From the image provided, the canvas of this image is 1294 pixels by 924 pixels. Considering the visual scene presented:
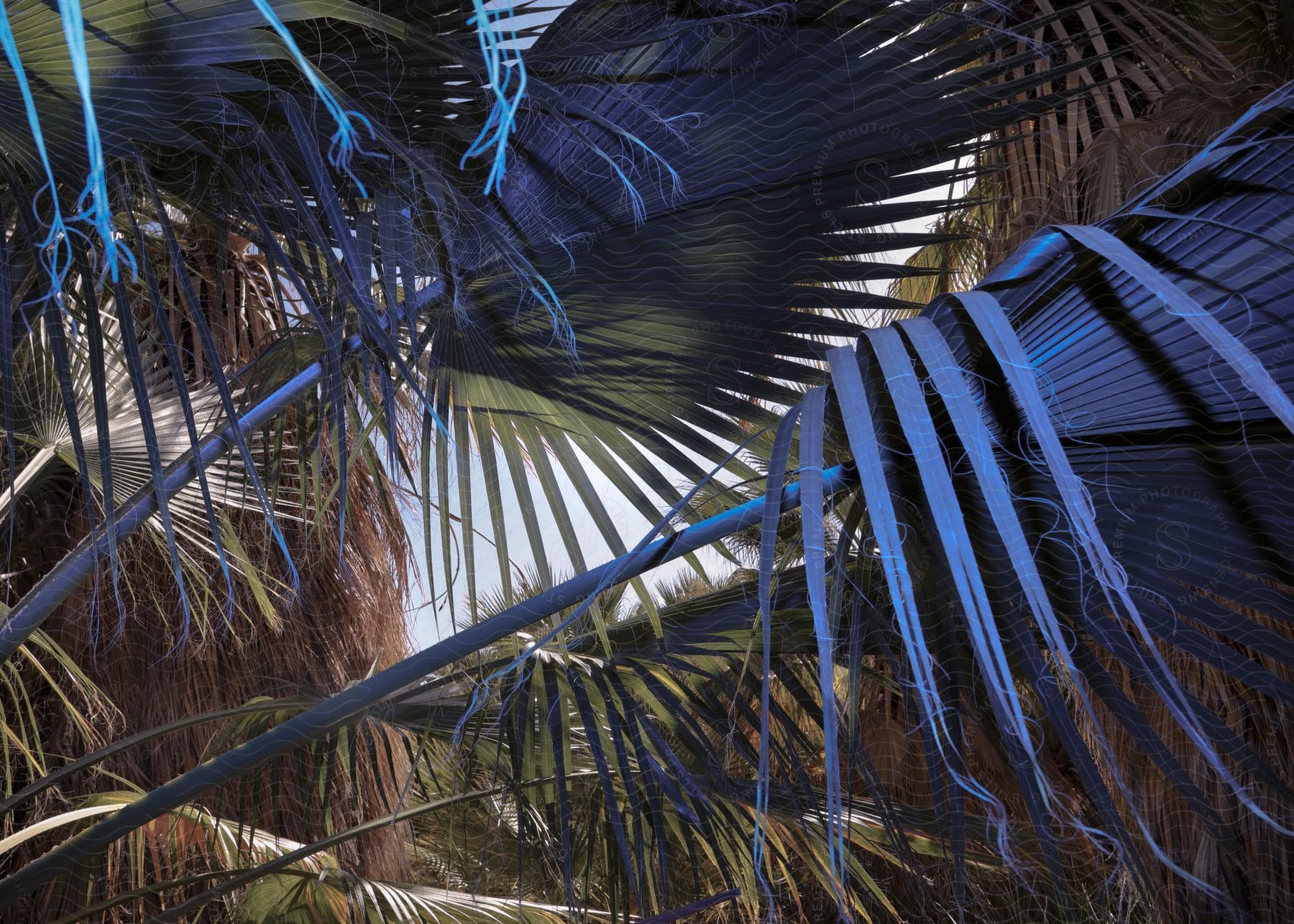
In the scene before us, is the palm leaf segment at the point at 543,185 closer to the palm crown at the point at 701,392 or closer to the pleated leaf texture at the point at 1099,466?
the palm crown at the point at 701,392

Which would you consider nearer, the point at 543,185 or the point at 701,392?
the point at 543,185

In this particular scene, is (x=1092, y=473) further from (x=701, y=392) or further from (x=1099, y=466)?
(x=701, y=392)

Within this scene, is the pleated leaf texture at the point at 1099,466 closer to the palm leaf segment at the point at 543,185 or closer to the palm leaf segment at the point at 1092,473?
the palm leaf segment at the point at 1092,473

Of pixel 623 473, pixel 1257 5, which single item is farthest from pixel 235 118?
pixel 1257 5

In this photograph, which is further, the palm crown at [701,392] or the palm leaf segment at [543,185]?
the palm leaf segment at [543,185]

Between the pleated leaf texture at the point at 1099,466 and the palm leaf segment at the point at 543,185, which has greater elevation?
the palm leaf segment at the point at 543,185

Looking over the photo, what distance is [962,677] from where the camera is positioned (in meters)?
0.66

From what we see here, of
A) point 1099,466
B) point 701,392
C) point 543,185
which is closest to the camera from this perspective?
point 1099,466

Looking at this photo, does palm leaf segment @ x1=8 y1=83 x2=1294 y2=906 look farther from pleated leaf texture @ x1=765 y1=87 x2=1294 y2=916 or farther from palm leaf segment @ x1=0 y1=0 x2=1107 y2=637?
palm leaf segment @ x1=0 y1=0 x2=1107 y2=637

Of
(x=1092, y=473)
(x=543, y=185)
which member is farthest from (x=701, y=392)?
(x=1092, y=473)

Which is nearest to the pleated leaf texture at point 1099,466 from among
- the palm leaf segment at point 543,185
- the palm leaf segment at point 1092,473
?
the palm leaf segment at point 1092,473

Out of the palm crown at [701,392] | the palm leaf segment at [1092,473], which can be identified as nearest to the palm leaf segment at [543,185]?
the palm crown at [701,392]

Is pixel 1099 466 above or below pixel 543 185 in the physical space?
below

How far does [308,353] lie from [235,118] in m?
0.60
